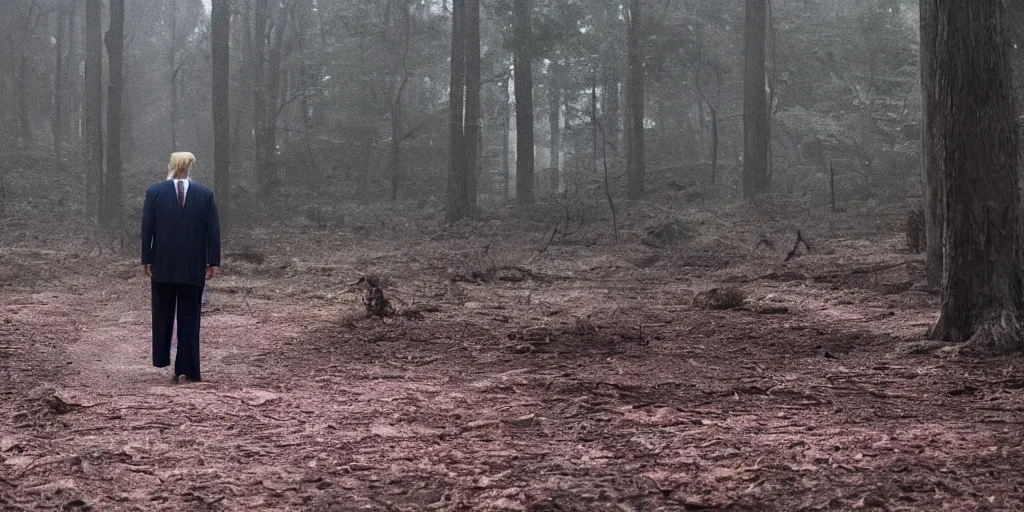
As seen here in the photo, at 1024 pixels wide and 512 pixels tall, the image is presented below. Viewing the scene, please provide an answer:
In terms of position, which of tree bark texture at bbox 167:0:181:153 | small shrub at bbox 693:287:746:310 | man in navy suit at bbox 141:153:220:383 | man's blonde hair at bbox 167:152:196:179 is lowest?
small shrub at bbox 693:287:746:310

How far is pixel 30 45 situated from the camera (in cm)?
4612

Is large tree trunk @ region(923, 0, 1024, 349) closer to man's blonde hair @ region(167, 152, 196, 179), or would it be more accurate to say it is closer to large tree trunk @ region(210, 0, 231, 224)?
man's blonde hair @ region(167, 152, 196, 179)

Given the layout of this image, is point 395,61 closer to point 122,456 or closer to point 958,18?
point 958,18

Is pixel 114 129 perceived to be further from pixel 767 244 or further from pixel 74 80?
pixel 74 80

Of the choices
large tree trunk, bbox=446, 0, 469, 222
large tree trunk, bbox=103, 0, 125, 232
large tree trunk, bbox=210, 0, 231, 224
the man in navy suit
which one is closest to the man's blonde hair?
the man in navy suit

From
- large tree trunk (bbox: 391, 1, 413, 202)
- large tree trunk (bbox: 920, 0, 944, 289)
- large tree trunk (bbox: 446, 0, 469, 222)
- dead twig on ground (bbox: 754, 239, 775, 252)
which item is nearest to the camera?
large tree trunk (bbox: 920, 0, 944, 289)

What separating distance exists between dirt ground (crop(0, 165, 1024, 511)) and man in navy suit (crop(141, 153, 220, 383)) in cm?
36

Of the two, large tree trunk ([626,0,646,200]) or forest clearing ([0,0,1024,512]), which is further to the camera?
large tree trunk ([626,0,646,200])

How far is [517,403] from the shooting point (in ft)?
20.0

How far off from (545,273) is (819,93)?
1071 inches

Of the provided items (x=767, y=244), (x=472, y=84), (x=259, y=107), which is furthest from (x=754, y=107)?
(x=259, y=107)

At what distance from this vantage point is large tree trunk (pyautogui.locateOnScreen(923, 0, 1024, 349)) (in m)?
7.50

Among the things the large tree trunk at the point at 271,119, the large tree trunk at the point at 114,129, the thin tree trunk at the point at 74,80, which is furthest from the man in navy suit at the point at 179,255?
the thin tree trunk at the point at 74,80

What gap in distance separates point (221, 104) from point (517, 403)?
20.3 meters
